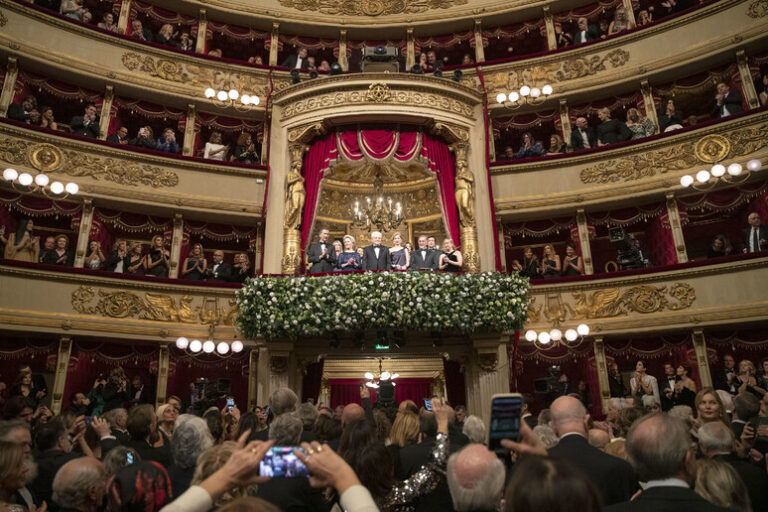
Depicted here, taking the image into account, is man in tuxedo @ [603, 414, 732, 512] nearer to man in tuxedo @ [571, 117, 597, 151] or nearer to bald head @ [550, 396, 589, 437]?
bald head @ [550, 396, 589, 437]

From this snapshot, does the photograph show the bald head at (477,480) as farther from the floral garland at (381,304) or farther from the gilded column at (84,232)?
the gilded column at (84,232)

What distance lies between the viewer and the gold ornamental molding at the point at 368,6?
737 inches

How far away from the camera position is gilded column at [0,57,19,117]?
14109 millimetres

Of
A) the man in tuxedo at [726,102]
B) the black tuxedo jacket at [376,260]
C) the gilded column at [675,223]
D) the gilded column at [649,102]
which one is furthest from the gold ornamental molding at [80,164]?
the man in tuxedo at [726,102]

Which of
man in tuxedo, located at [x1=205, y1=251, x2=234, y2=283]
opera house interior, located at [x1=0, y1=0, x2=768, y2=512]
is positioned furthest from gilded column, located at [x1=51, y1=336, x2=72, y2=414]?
man in tuxedo, located at [x1=205, y1=251, x2=234, y2=283]

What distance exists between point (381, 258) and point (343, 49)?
8680mm

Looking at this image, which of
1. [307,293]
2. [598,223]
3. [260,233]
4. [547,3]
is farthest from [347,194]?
[547,3]

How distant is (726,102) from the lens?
46.9ft

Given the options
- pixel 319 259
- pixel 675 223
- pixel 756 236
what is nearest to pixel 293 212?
pixel 319 259

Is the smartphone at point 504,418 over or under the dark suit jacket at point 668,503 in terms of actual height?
over

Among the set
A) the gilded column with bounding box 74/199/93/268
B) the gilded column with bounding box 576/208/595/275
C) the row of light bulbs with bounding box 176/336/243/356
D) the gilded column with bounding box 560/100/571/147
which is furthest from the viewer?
the gilded column with bounding box 560/100/571/147

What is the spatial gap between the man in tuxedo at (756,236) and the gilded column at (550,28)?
7.90m

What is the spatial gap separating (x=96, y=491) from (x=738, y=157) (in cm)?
1492

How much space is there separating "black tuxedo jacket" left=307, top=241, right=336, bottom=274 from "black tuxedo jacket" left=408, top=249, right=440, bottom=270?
196 centimetres
